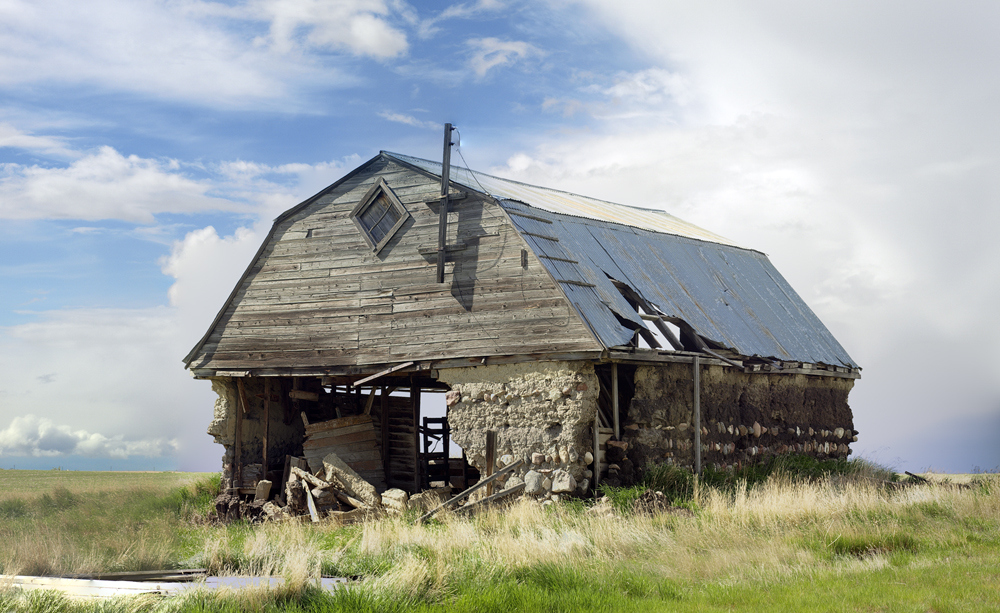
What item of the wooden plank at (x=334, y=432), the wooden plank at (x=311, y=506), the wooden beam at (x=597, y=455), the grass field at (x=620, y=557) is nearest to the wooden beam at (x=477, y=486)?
the grass field at (x=620, y=557)

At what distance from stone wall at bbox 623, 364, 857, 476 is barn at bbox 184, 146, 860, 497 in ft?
0.16

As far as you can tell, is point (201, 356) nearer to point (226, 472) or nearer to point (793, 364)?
point (226, 472)

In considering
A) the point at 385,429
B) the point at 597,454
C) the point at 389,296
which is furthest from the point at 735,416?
the point at 385,429

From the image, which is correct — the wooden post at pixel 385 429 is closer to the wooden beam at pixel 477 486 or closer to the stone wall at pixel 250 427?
the stone wall at pixel 250 427

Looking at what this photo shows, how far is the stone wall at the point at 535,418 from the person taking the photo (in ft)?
47.4

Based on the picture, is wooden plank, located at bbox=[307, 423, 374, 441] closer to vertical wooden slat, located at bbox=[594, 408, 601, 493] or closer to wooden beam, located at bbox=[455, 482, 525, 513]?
wooden beam, located at bbox=[455, 482, 525, 513]

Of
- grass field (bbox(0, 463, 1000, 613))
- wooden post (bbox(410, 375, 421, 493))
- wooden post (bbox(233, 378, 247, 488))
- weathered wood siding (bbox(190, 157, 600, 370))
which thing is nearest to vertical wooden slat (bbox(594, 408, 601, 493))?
grass field (bbox(0, 463, 1000, 613))

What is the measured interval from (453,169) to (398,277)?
315 centimetres

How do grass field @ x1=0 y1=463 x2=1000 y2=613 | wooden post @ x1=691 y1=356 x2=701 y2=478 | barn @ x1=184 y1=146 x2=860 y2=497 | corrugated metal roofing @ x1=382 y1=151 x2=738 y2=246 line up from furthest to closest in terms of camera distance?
corrugated metal roofing @ x1=382 y1=151 x2=738 y2=246, wooden post @ x1=691 y1=356 x2=701 y2=478, barn @ x1=184 y1=146 x2=860 y2=497, grass field @ x1=0 y1=463 x2=1000 y2=613

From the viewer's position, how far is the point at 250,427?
1914 centimetres

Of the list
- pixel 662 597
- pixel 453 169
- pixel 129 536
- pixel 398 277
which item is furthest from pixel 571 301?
pixel 129 536

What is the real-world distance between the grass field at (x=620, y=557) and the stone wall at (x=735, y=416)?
1.00m

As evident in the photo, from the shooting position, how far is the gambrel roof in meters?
15.6

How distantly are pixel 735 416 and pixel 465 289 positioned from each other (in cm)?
608
